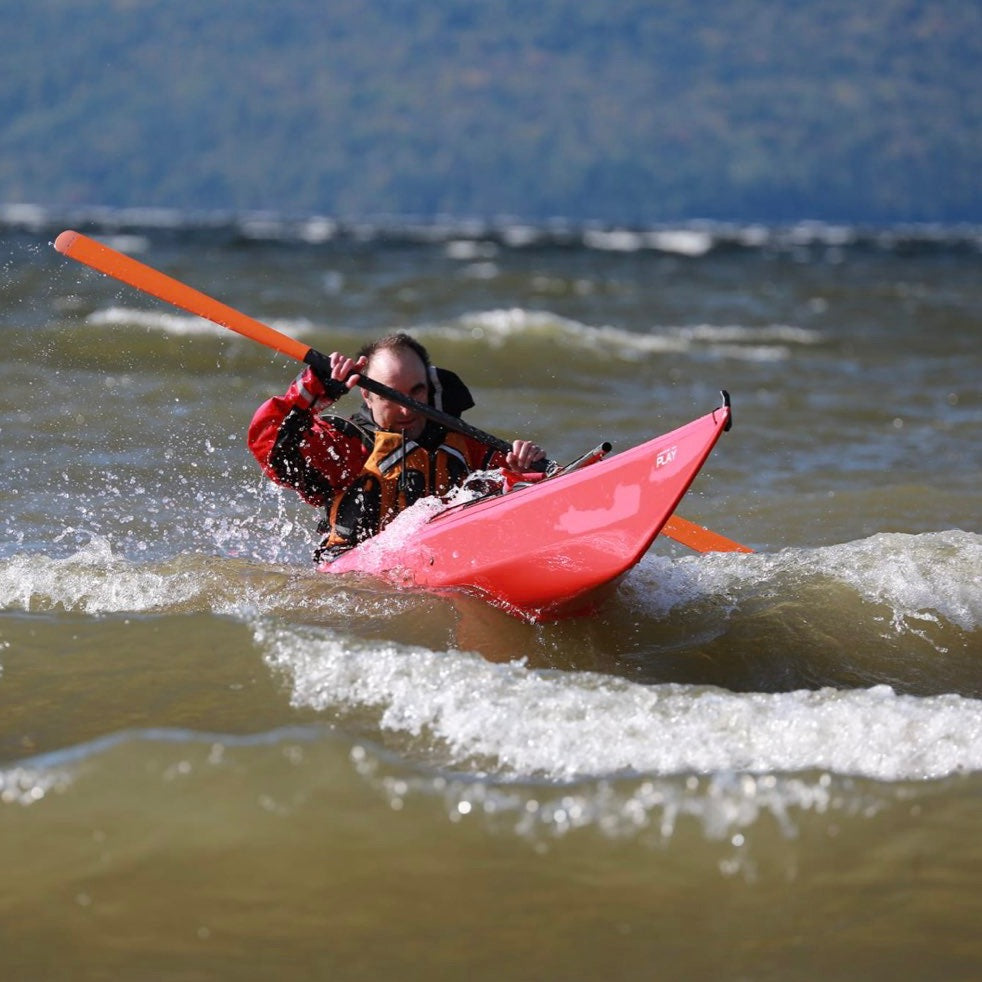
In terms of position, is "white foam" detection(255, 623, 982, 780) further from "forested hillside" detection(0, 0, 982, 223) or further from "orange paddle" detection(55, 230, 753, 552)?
"forested hillside" detection(0, 0, 982, 223)

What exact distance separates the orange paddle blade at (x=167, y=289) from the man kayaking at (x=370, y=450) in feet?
1.32

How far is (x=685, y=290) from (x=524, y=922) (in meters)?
21.9

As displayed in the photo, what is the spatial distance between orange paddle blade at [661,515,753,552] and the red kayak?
0.92 meters

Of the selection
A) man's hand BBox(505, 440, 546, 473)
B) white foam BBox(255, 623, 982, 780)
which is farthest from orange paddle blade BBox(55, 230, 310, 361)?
white foam BBox(255, 623, 982, 780)

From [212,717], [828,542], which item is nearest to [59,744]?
[212,717]

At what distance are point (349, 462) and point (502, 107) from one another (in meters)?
157

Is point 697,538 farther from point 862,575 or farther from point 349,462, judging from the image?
point 349,462

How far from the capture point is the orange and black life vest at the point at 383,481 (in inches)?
184

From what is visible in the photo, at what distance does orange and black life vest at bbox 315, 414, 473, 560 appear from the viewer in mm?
4668

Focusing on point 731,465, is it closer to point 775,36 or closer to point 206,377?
point 206,377

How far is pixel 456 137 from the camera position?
15050cm

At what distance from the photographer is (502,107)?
157 metres

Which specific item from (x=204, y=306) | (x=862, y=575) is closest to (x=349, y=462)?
(x=204, y=306)

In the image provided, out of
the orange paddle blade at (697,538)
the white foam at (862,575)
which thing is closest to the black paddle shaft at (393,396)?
the white foam at (862,575)
